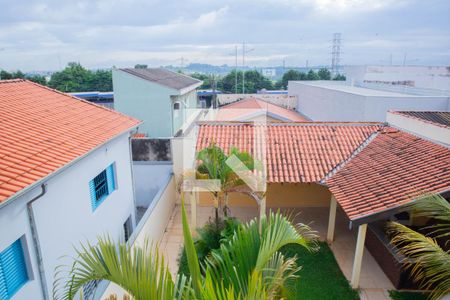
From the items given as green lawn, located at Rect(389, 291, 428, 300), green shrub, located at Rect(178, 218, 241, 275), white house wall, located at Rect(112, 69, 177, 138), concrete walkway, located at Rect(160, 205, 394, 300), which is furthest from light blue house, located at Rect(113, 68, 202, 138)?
green lawn, located at Rect(389, 291, 428, 300)

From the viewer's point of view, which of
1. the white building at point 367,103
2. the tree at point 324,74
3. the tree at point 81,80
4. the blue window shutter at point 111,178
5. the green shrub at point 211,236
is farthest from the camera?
the tree at point 324,74

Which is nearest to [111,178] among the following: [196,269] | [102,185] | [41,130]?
[102,185]

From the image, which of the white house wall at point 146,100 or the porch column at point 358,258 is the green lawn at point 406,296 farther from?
the white house wall at point 146,100

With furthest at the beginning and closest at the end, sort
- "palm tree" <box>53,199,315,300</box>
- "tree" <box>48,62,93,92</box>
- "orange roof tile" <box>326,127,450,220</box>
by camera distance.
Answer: "tree" <box>48,62,93,92</box>, "orange roof tile" <box>326,127,450,220</box>, "palm tree" <box>53,199,315,300</box>

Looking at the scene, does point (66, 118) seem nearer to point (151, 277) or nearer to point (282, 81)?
point (151, 277)

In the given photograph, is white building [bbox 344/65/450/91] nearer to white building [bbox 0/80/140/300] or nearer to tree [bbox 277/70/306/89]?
tree [bbox 277/70/306/89]

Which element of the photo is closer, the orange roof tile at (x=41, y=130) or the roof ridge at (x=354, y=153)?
the orange roof tile at (x=41, y=130)

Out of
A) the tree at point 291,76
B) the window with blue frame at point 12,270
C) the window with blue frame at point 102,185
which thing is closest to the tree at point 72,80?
the tree at point 291,76
